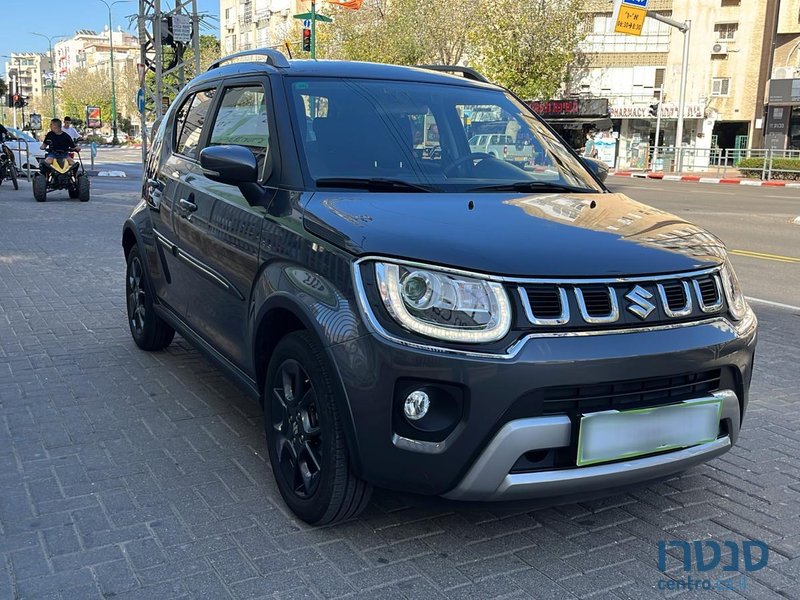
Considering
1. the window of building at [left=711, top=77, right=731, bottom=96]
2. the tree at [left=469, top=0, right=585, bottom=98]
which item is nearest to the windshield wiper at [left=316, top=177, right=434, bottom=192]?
the tree at [left=469, top=0, right=585, bottom=98]

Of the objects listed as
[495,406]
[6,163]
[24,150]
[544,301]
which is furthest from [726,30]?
[495,406]

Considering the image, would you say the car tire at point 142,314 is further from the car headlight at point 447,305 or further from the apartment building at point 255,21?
the apartment building at point 255,21

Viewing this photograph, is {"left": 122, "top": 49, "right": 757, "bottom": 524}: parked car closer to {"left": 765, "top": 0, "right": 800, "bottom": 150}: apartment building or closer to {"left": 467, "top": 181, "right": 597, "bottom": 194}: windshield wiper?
{"left": 467, "top": 181, "right": 597, "bottom": 194}: windshield wiper

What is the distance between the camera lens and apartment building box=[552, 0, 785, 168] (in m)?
42.8

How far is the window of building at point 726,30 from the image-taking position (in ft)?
143

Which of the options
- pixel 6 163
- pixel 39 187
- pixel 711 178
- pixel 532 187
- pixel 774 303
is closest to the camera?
pixel 532 187

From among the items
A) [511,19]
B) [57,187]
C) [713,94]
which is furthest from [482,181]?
[713,94]

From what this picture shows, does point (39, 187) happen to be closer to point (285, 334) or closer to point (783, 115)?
point (285, 334)

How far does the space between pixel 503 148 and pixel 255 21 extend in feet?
227

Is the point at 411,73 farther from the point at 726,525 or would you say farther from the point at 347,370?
the point at 726,525

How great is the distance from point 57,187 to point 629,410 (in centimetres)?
1645

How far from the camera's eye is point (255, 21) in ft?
224

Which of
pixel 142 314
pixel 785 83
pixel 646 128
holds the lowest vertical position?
pixel 142 314

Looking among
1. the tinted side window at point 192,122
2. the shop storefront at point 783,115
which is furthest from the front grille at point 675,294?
the shop storefront at point 783,115
